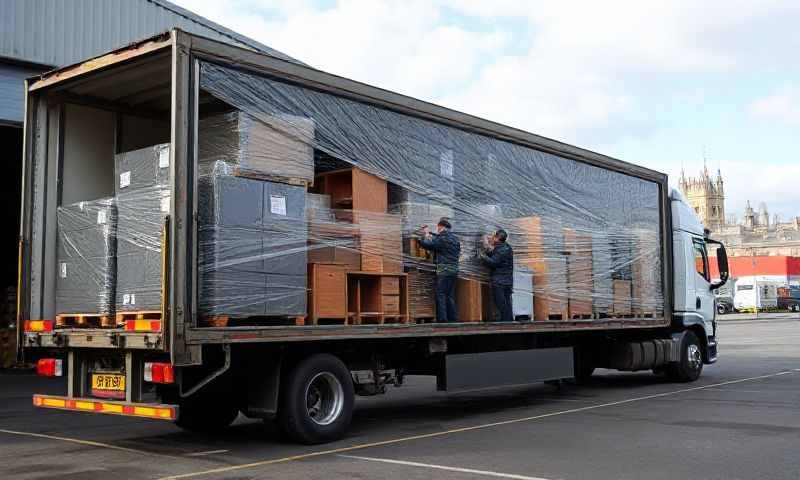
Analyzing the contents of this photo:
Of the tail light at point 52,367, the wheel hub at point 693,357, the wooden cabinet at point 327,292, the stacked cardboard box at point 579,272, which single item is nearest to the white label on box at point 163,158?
the wooden cabinet at point 327,292

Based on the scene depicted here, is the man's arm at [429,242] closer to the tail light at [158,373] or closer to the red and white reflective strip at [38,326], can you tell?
the tail light at [158,373]

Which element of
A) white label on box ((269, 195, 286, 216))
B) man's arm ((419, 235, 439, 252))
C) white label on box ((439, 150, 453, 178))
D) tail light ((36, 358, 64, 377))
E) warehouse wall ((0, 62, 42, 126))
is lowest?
tail light ((36, 358, 64, 377))

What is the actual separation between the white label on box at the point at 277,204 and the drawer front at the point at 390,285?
1548 millimetres

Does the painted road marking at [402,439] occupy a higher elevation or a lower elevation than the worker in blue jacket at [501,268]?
lower

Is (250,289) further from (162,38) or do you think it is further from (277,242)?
(162,38)

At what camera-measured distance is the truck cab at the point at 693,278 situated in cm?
1495

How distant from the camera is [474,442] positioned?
27.8ft

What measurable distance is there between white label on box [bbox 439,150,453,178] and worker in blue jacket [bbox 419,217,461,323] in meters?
0.59

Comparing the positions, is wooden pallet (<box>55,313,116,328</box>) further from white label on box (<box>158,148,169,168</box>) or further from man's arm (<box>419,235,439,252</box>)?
man's arm (<box>419,235,439,252</box>)

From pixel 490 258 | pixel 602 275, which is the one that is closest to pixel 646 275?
pixel 602 275

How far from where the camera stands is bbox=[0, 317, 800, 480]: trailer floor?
23.0ft

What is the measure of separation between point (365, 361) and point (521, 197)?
3.40 metres

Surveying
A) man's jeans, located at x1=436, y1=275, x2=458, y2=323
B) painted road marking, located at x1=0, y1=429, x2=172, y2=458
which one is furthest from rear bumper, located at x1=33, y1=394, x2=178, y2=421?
man's jeans, located at x1=436, y1=275, x2=458, y2=323

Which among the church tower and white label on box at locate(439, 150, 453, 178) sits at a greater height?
the church tower
